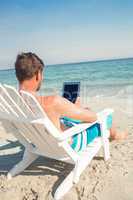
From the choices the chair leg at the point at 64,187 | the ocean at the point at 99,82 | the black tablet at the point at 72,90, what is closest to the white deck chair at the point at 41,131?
the chair leg at the point at 64,187

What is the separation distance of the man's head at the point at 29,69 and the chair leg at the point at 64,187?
3.47 ft

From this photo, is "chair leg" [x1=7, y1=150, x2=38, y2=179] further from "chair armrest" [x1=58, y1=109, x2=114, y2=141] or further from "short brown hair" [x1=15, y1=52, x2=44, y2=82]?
"short brown hair" [x1=15, y1=52, x2=44, y2=82]

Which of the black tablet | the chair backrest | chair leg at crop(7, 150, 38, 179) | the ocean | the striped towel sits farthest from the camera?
the ocean

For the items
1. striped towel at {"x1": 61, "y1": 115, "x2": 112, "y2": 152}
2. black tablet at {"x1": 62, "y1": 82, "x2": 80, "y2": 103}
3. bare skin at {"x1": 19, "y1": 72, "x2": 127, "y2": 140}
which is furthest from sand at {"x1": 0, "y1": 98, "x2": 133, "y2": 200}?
black tablet at {"x1": 62, "y1": 82, "x2": 80, "y2": 103}

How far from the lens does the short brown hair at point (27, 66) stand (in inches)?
133

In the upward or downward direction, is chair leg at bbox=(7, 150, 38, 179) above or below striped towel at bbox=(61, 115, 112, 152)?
below

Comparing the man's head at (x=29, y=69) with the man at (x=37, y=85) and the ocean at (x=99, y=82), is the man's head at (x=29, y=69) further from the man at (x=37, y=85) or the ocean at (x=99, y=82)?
the ocean at (x=99, y=82)

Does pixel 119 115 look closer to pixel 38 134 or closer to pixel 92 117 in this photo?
pixel 92 117

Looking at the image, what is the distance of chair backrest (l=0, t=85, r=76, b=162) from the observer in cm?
318

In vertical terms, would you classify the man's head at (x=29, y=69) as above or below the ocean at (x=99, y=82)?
below

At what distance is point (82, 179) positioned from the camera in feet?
11.7

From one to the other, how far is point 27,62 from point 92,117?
1.00 m

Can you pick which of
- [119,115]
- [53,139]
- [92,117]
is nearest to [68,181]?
[53,139]

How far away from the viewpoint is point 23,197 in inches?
135
